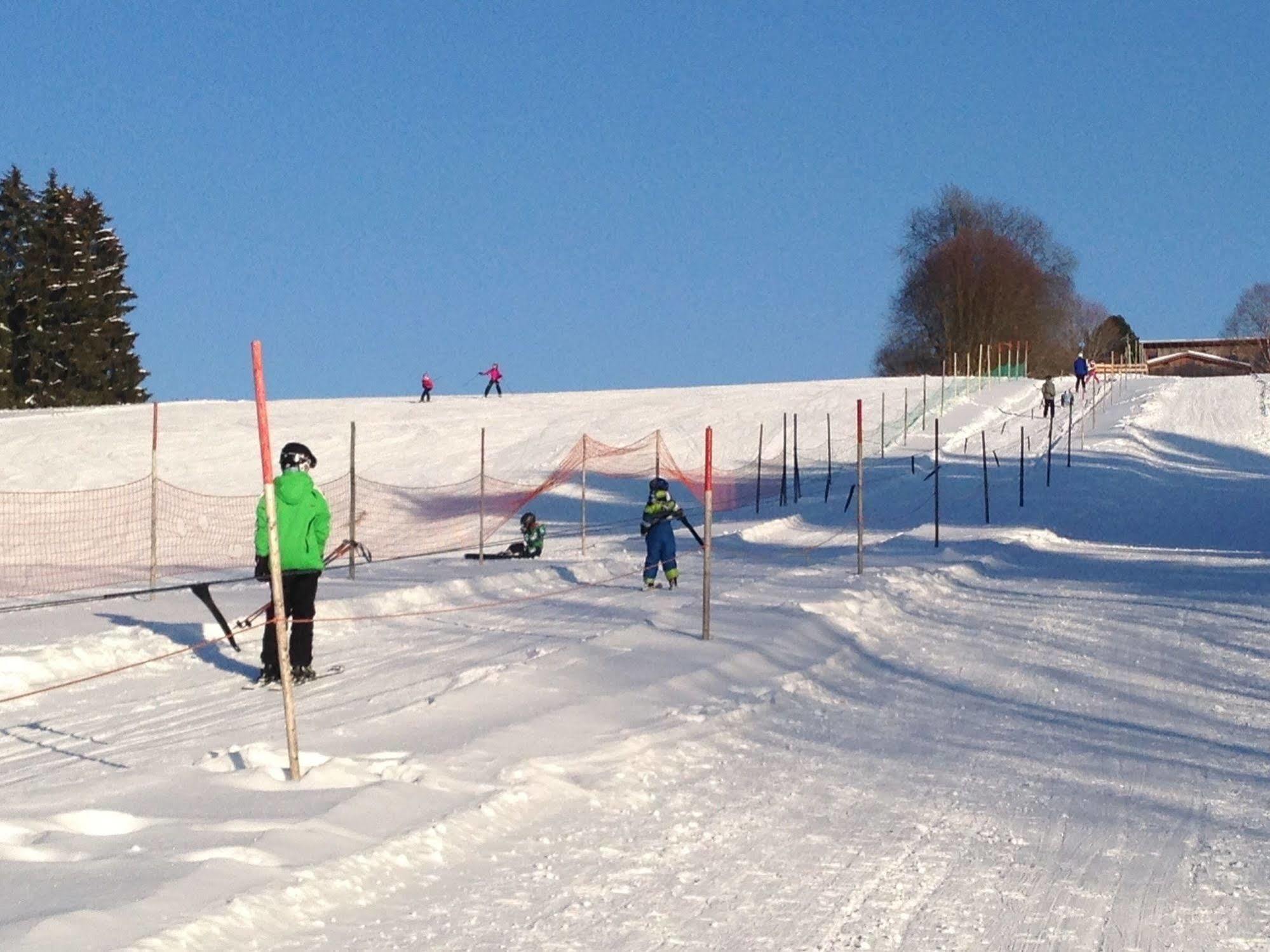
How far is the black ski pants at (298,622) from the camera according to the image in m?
11.8

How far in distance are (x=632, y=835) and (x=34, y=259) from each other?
75.8 meters

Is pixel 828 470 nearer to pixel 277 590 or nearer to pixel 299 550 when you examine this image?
pixel 299 550

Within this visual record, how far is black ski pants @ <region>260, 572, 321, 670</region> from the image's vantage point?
11.8m

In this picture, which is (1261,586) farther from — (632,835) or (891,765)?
(632,835)

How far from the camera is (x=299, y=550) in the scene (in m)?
12.0

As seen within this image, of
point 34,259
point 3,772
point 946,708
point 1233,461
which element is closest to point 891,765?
point 946,708

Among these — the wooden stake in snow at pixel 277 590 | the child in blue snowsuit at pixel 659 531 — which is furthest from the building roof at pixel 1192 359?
the wooden stake in snow at pixel 277 590

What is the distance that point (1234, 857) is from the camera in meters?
7.24

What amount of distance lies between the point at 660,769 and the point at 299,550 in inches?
165

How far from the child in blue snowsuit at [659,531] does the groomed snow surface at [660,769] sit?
0.63 meters

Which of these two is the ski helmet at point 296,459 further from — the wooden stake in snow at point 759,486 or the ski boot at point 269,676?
the wooden stake in snow at point 759,486

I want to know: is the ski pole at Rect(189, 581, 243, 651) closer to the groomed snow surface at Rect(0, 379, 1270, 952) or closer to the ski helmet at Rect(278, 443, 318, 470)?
the groomed snow surface at Rect(0, 379, 1270, 952)

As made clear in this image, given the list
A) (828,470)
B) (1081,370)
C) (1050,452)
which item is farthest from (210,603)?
(1081,370)

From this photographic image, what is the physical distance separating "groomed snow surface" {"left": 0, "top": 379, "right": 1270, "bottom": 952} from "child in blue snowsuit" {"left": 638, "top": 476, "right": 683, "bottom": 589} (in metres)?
0.63
